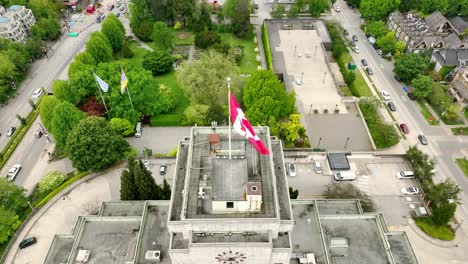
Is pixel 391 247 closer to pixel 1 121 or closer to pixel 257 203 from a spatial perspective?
pixel 257 203

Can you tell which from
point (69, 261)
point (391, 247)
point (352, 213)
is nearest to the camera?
point (69, 261)

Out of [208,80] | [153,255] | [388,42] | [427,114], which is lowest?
[153,255]

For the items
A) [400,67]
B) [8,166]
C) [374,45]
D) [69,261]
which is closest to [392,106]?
[400,67]

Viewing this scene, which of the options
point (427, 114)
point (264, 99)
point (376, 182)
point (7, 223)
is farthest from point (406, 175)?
point (7, 223)

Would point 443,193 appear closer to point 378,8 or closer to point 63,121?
point 63,121

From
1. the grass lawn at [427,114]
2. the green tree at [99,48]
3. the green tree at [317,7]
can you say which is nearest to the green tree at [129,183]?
the green tree at [99,48]

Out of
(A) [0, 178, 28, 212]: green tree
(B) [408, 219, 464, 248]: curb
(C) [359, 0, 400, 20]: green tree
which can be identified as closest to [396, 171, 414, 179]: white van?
(B) [408, 219, 464, 248]: curb

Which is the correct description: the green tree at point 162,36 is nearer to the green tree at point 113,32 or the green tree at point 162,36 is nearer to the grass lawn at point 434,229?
the green tree at point 113,32
